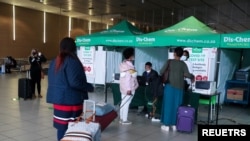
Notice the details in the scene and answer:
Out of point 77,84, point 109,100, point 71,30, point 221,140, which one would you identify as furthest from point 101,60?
point 71,30

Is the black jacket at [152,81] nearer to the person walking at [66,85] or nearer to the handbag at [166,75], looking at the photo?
the handbag at [166,75]

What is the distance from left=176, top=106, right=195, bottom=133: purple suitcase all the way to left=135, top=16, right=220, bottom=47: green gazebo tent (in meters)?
2.12

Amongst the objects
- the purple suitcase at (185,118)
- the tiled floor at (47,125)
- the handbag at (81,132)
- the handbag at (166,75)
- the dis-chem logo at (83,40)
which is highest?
the dis-chem logo at (83,40)

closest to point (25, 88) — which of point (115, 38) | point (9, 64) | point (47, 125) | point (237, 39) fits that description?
point (47, 125)

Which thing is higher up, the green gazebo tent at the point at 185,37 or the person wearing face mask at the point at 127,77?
the green gazebo tent at the point at 185,37

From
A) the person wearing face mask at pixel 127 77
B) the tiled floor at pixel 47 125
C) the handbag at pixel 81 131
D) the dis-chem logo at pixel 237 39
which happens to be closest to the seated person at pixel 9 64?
the tiled floor at pixel 47 125

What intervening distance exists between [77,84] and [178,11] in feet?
36.3

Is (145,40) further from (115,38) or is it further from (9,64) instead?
(9,64)

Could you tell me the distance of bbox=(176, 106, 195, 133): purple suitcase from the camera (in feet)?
13.3

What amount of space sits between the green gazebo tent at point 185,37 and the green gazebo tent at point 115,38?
398 millimetres

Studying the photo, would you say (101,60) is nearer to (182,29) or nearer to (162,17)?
(182,29)

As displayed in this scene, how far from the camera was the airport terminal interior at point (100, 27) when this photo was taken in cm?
415

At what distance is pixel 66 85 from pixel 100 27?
55.3ft

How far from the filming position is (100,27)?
1888 centimetres
